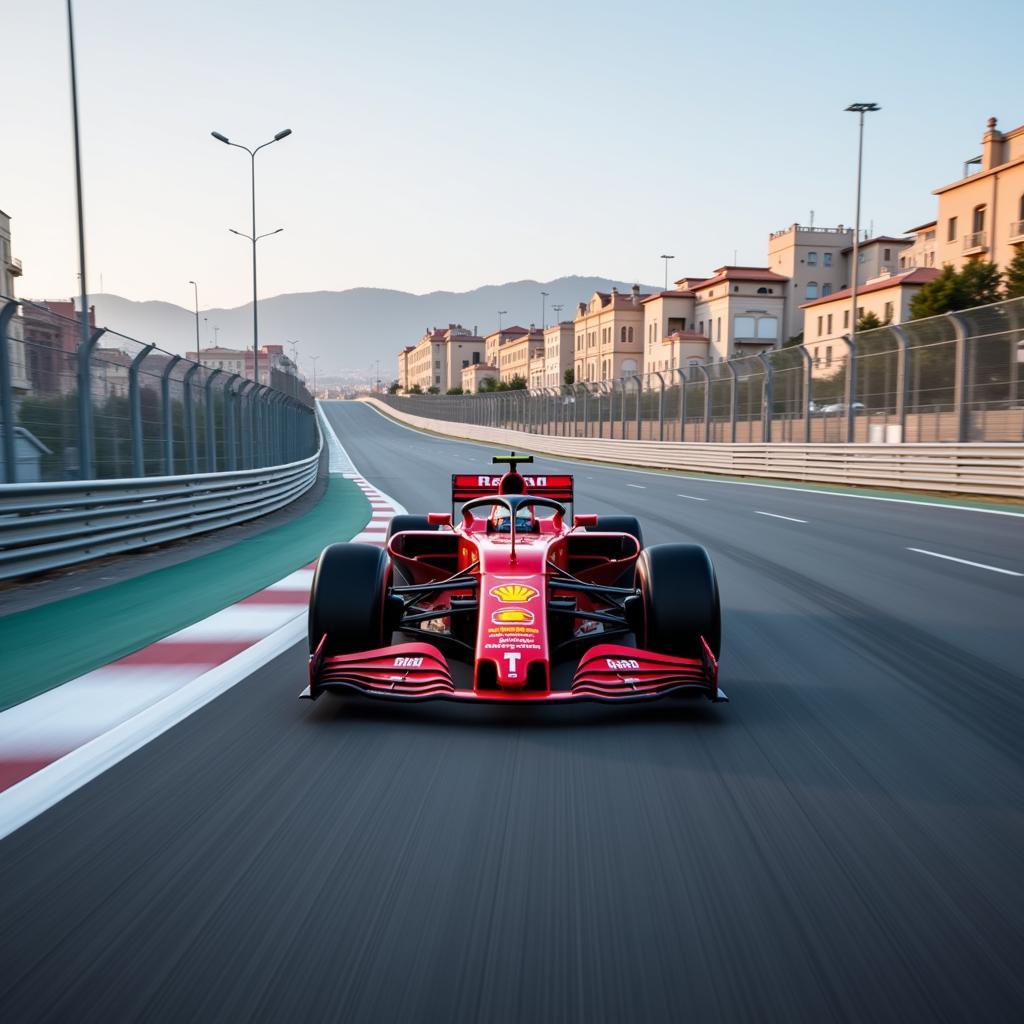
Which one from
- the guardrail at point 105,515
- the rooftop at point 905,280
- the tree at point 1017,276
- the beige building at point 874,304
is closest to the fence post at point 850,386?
the guardrail at point 105,515

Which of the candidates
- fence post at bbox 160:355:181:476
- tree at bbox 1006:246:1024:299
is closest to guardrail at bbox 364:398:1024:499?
fence post at bbox 160:355:181:476

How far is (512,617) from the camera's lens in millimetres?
5336

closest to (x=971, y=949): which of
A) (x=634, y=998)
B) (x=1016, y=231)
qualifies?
(x=634, y=998)

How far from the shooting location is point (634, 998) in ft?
8.25

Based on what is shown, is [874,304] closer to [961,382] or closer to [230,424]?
[961,382]

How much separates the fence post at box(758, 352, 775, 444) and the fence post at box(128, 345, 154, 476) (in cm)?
1896

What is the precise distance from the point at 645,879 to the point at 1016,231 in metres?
58.1

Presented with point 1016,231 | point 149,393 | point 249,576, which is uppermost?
point 1016,231

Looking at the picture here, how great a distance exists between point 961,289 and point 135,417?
4168cm

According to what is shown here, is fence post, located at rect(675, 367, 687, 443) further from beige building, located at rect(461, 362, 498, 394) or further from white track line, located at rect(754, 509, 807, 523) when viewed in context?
beige building, located at rect(461, 362, 498, 394)

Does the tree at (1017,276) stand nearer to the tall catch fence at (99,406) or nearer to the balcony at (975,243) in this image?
the balcony at (975,243)

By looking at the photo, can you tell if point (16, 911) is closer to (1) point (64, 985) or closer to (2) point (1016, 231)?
(1) point (64, 985)

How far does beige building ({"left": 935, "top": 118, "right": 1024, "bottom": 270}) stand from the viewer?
177 ft

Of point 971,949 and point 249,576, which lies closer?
→ point 971,949
